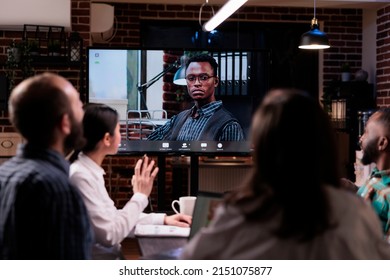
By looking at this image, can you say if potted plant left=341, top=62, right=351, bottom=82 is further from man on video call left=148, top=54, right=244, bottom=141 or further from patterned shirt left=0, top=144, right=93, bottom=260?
patterned shirt left=0, top=144, right=93, bottom=260

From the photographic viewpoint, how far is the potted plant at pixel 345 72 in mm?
7199

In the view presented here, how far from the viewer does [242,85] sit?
5.54 metres

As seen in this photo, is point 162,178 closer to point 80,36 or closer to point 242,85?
point 242,85

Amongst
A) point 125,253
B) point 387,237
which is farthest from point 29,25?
point 387,237

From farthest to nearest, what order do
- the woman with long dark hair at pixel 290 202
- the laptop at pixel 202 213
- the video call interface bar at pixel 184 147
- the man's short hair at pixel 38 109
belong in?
the video call interface bar at pixel 184 147 < the laptop at pixel 202 213 < the man's short hair at pixel 38 109 < the woman with long dark hair at pixel 290 202

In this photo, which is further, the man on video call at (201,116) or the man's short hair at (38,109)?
the man on video call at (201,116)

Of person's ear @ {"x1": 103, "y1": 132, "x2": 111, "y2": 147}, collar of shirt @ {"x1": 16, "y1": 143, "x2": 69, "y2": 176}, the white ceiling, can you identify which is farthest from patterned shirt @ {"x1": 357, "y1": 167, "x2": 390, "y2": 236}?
the white ceiling

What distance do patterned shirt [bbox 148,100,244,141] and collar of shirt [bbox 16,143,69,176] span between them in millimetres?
3641

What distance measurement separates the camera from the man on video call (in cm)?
548

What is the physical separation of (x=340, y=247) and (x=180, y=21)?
6243 mm

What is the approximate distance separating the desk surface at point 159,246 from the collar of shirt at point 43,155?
24.5 inches

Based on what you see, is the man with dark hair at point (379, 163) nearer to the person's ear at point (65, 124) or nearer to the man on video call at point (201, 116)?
the person's ear at point (65, 124)

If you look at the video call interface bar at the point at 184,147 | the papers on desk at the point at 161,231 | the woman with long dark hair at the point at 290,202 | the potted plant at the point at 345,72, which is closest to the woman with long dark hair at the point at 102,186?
the papers on desk at the point at 161,231

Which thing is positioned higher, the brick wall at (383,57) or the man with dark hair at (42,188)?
the brick wall at (383,57)
